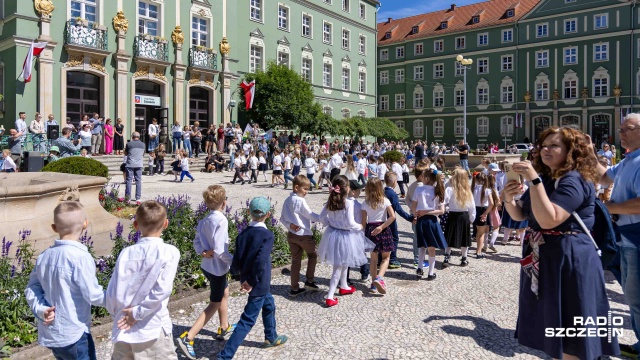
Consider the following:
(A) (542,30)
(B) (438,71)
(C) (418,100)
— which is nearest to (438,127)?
(C) (418,100)

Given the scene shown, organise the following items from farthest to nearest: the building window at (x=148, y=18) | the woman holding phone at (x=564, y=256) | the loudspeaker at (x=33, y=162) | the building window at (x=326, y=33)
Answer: the building window at (x=326, y=33)
the building window at (x=148, y=18)
the loudspeaker at (x=33, y=162)
the woman holding phone at (x=564, y=256)

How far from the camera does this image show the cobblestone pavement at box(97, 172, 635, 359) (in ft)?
15.6

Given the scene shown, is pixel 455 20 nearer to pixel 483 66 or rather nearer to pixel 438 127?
pixel 483 66

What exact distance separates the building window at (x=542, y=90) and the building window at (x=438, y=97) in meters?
10.6

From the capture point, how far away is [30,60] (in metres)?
21.4

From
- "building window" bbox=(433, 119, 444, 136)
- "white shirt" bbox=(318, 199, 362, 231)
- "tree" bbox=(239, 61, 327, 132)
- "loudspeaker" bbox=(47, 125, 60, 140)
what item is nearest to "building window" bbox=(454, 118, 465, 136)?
"building window" bbox=(433, 119, 444, 136)

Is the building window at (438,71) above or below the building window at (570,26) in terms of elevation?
below

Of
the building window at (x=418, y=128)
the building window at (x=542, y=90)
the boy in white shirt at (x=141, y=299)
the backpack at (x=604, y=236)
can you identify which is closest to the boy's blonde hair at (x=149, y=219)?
the boy in white shirt at (x=141, y=299)

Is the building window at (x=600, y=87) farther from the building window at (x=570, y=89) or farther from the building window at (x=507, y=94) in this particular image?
the building window at (x=507, y=94)

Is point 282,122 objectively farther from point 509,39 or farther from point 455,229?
point 509,39

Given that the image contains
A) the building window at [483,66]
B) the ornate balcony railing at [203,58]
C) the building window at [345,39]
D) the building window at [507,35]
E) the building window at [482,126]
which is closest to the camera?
the ornate balcony railing at [203,58]

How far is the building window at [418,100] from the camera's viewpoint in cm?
Result: 6153

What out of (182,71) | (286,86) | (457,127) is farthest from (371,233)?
(457,127)

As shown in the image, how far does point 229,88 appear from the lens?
1261 inches
